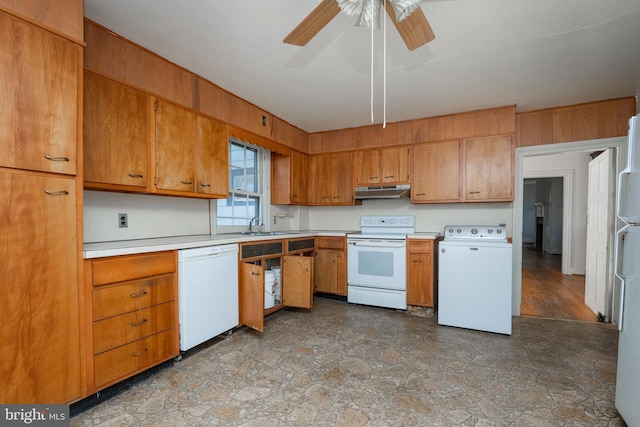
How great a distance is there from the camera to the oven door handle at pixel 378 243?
338 centimetres

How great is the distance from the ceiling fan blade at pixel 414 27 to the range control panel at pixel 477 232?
2.14m

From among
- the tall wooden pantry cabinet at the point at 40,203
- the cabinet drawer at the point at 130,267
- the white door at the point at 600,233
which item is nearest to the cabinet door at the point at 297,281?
the cabinet drawer at the point at 130,267

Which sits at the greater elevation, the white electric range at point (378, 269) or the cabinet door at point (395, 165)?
the cabinet door at point (395, 165)

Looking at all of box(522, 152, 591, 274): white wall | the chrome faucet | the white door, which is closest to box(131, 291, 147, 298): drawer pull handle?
the chrome faucet

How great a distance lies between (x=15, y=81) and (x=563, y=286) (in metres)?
6.43

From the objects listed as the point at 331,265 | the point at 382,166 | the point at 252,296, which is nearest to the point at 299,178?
the point at 382,166

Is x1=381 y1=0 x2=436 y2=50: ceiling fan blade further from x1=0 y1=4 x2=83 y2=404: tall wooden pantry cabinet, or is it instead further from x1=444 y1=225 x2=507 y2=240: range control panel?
x1=444 y1=225 x2=507 y2=240: range control panel

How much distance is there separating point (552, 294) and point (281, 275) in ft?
12.7

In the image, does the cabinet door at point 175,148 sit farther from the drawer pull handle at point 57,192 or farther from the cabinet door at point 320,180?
the cabinet door at point 320,180

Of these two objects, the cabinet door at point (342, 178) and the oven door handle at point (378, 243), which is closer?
the oven door handle at point (378, 243)

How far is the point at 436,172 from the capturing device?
3.54 metres

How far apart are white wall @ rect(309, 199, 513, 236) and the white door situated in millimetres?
955

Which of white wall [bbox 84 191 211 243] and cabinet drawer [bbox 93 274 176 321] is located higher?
white wall [bbox 84 191 211 243]

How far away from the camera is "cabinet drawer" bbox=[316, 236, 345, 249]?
381 cm
